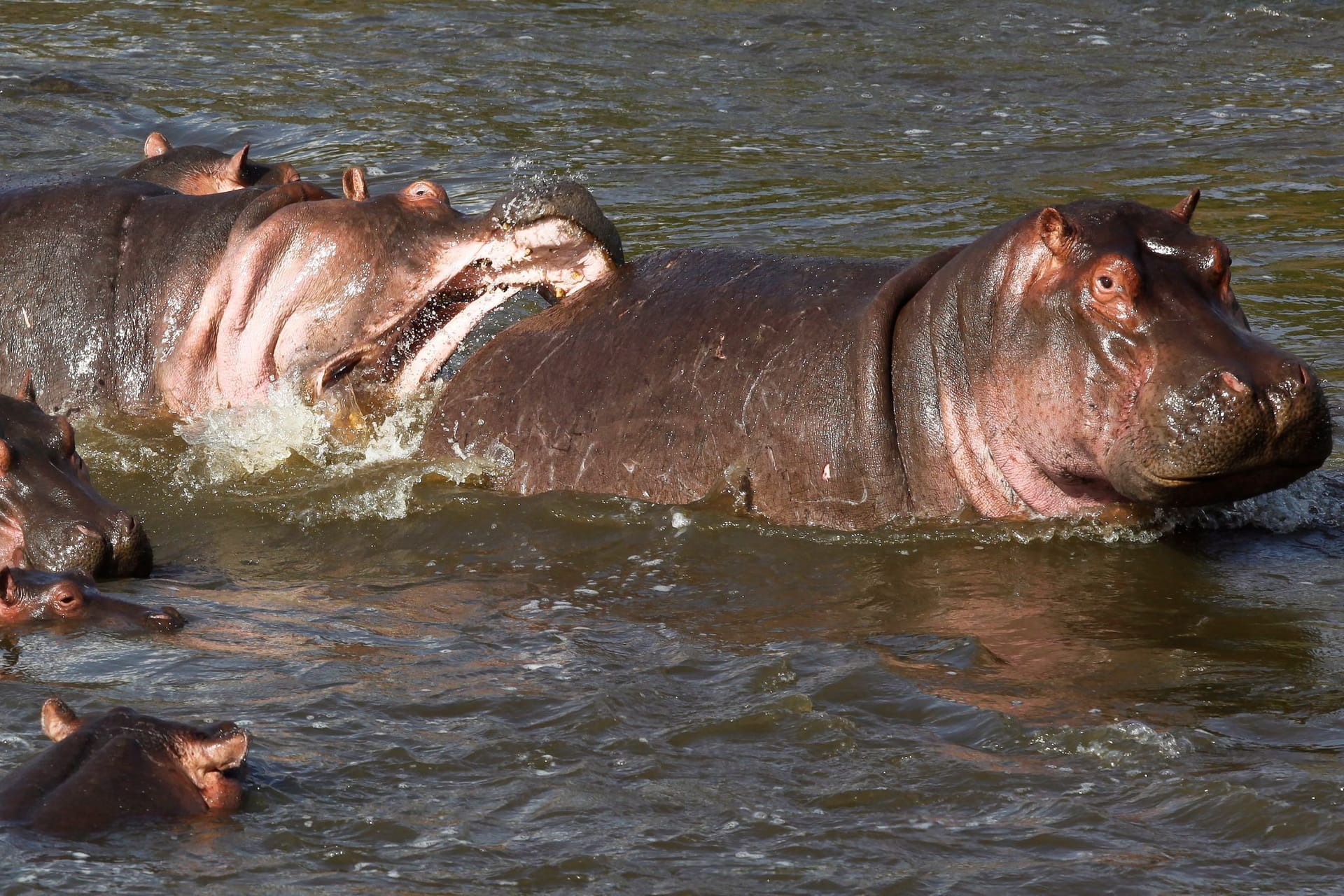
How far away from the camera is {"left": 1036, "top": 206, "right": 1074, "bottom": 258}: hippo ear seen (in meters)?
5.16

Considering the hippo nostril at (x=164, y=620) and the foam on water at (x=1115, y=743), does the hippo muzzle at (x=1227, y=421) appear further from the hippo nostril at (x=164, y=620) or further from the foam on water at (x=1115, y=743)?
the hippo nostril at (x=164, y=620)

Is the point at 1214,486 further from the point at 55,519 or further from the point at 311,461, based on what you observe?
the point at 55,519

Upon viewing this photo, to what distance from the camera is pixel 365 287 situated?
6.47 meters

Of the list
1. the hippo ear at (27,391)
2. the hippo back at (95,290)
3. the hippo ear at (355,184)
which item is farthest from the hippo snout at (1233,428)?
the hippo ear at (27,391)

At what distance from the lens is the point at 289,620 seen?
532cm

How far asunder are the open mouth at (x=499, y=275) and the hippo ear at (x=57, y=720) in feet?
8.74

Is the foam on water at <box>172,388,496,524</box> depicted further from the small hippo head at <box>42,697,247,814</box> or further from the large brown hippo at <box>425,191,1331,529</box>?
the small hippo head at <box>42,697,247,814</box>

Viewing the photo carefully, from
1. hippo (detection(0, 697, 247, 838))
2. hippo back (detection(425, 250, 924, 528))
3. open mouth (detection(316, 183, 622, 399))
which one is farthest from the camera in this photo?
open mouth (detection(316, 183, 622, 399))

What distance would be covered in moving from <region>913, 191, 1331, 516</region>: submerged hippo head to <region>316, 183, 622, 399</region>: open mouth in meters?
1.33

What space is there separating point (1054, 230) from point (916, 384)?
64cm

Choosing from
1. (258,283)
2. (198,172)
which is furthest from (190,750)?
(198,172)

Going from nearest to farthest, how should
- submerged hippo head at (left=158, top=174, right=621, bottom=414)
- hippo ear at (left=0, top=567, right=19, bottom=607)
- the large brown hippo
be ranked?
the large brown hippo → hippo ear at (left=0, top=567, right=19, bottom=607) → submerged hippo head at (left=158, top=174, right=621, bottom=414)

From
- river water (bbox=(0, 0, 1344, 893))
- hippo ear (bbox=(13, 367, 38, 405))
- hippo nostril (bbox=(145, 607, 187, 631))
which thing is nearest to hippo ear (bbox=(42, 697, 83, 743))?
river water (bbox=(0, 0, 1344, 893))

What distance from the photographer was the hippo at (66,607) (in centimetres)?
512
